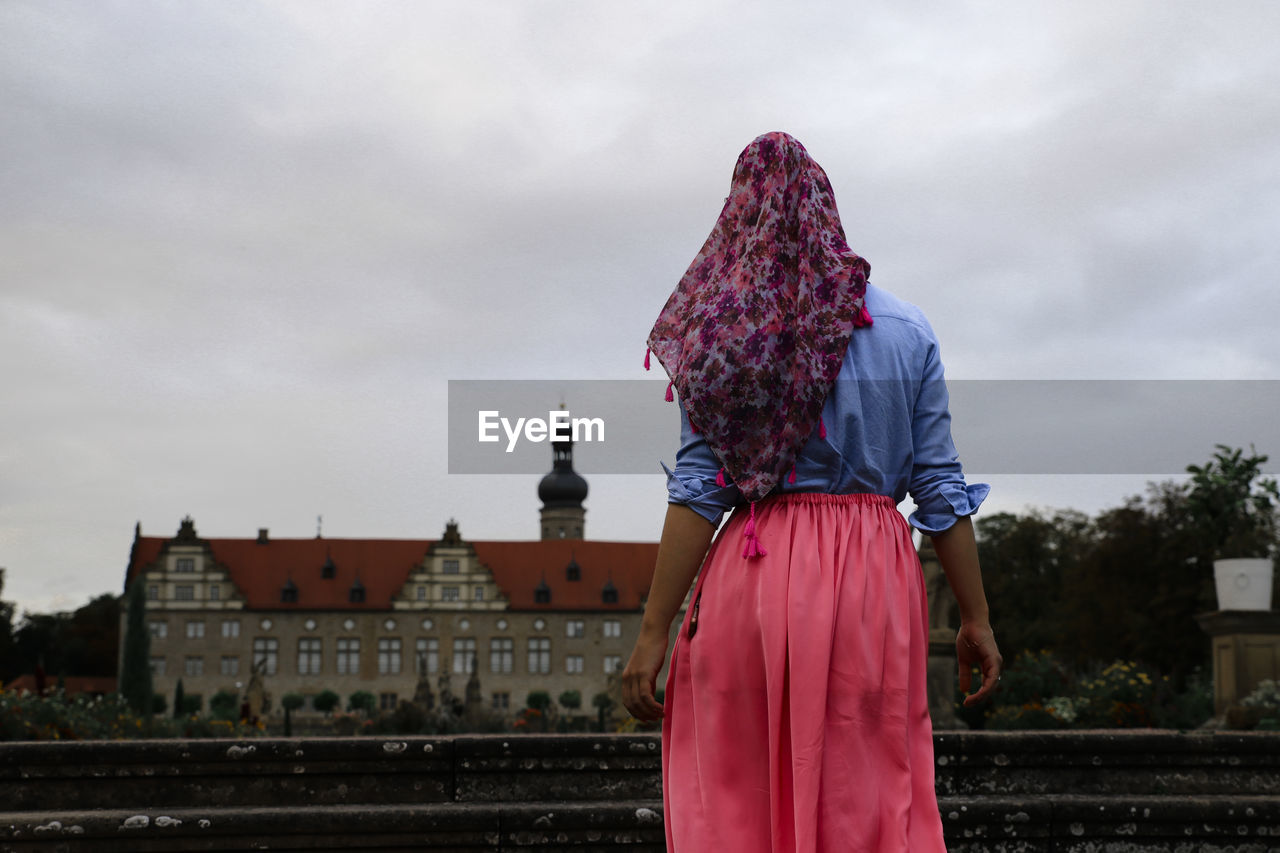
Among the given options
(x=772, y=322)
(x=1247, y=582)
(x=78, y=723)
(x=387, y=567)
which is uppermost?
(x=387, y=567)

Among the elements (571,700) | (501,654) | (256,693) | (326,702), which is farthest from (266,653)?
(571,700)

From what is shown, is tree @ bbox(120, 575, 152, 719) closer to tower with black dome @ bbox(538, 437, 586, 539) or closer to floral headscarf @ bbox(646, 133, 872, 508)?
floral headscarf @ bbox(646, 133, 872, 508)

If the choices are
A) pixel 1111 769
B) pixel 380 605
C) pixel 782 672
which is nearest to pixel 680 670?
pixel 782 672

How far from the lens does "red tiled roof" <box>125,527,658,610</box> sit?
65500mm

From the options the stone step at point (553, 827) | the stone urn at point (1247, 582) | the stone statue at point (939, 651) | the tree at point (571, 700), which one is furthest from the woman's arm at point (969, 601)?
the tree at point (571, 700)

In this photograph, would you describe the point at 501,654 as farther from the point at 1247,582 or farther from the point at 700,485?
the point at 700,485

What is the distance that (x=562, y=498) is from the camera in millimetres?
82062

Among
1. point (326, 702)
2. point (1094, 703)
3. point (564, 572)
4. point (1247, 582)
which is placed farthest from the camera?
point (564, 572)

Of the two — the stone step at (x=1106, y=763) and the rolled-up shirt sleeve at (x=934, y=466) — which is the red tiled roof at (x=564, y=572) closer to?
the stone step at (x=1106, y=763)

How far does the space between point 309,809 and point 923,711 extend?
7.52ft

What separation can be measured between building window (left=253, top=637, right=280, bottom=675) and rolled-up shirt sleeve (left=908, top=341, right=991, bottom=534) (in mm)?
65924

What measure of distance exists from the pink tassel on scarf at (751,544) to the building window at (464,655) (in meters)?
65.0

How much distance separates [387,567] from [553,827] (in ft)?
214

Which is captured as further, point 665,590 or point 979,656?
point 979,656
